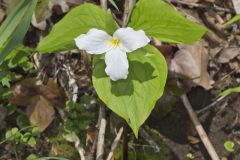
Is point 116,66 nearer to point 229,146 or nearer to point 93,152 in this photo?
point 93,152

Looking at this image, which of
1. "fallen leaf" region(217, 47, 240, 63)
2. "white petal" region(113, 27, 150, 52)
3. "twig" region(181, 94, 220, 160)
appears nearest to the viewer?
"white petal" region(113, 27, 150, 52)

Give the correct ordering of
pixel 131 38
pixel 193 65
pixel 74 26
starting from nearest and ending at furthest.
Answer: pixel 131 38, pixel 74 26, pixel 193 65

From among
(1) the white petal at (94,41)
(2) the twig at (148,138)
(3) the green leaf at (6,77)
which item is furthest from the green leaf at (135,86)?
(3) the green leaf at (6,77)

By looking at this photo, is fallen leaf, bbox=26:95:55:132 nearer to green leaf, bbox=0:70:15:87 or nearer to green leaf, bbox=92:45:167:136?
green leaf, bbox=0:70:15:87

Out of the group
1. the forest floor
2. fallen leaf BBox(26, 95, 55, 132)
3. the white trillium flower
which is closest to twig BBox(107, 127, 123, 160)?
the forest floor

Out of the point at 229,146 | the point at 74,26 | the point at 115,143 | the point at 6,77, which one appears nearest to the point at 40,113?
the point at 6,77

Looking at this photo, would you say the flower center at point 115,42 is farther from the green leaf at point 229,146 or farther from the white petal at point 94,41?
the green leaf at point 229,146

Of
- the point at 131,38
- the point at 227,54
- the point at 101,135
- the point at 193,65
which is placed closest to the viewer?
the point at 131,38
